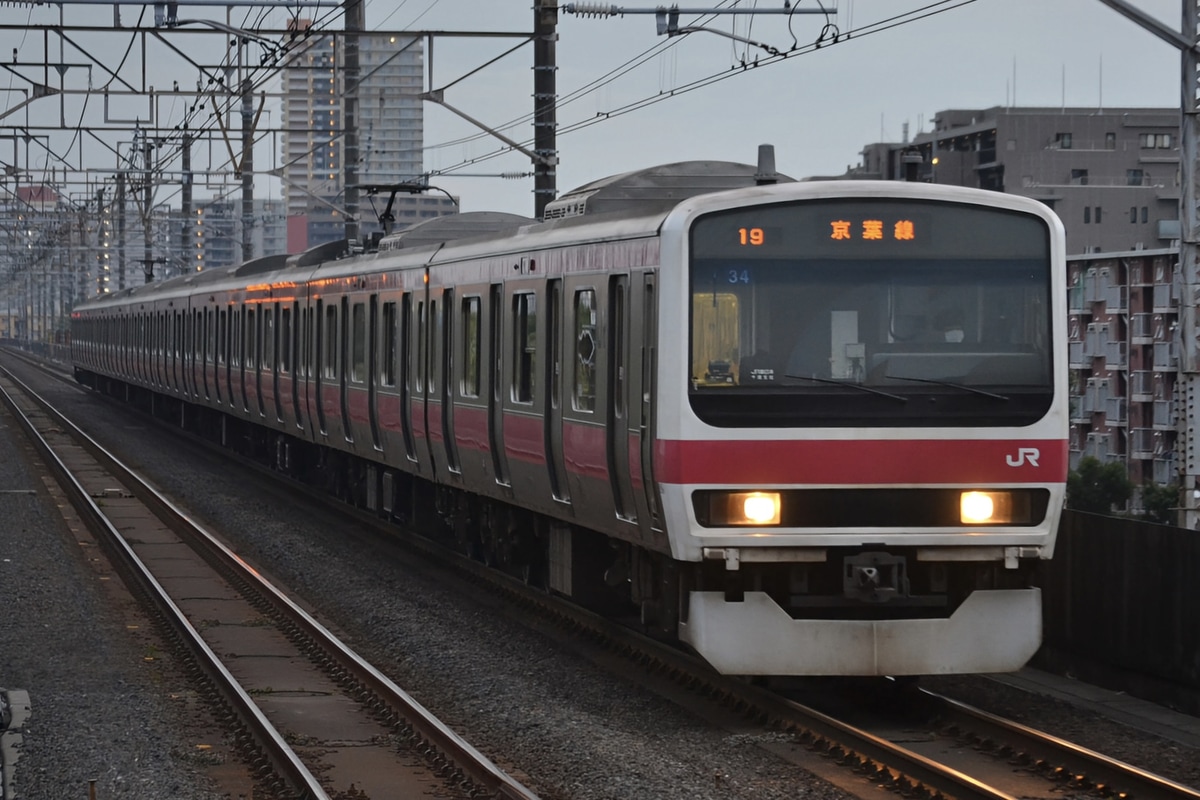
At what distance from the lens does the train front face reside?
9258 millimetres

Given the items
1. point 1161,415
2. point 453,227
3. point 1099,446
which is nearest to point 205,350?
point 453,227

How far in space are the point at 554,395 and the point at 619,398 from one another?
1.52m

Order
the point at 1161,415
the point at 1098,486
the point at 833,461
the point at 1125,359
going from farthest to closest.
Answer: the point at 1125,359, the point at 1161,415, the point at 1098,486, the point at 833,461

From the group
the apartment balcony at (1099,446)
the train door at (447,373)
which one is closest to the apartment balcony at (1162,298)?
the apartment balcony at (1099,446)

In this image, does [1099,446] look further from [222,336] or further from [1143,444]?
[222,336]

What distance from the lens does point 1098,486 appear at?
3051 inches

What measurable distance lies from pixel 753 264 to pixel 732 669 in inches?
79.0

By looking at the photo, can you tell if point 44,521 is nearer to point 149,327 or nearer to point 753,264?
point 753,264

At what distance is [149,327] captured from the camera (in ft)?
127

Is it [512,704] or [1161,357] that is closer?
[512,704]

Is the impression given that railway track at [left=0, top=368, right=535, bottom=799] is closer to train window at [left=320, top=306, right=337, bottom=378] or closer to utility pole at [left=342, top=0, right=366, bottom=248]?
train window at [left=320, top=306, right=337, bottom=378]

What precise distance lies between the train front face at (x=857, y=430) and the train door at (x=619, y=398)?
0.84 metres

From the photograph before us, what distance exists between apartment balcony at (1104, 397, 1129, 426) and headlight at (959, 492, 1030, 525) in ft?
271

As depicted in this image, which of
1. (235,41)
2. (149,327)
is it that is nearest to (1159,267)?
(149,327)
